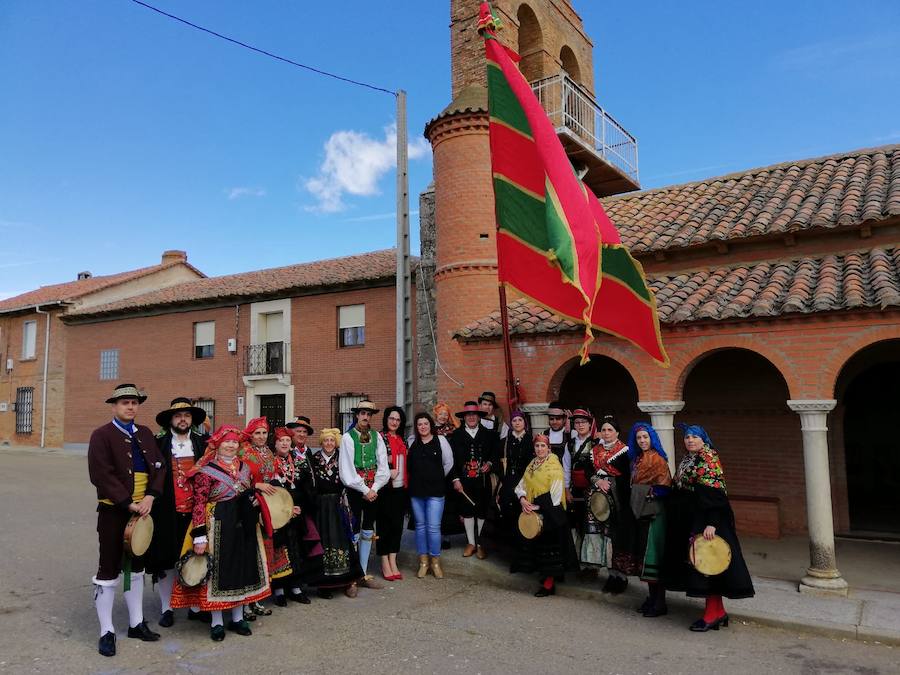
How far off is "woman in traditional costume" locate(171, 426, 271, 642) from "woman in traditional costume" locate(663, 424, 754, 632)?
356cm

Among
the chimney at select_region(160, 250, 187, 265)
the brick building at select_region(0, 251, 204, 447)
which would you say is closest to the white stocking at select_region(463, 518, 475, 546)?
the brick building at select_region(0, 251, 204, 447)

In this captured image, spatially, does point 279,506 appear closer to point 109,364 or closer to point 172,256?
point 109,364

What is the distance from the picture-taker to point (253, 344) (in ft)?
69.9

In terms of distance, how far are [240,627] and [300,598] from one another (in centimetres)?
99

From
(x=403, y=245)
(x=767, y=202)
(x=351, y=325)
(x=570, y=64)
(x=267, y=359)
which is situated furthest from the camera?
(x=267, y=359)

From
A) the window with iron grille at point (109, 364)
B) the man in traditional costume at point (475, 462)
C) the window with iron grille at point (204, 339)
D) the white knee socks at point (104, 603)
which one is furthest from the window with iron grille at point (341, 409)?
the white knee socks at point (104, 603)

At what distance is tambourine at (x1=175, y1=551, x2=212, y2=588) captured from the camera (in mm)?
5359

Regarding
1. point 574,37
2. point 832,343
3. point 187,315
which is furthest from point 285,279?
point 832,343

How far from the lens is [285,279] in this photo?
22.0 metres

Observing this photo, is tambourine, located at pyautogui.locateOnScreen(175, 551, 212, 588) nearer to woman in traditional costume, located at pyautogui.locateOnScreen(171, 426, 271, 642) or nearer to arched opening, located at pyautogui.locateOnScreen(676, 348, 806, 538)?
woman in traditional costume, located at pyautogui.locateOnScreen(171, 426, 271, 642)

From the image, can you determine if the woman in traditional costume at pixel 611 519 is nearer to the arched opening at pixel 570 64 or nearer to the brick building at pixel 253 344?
the brick building at pixel 253 344

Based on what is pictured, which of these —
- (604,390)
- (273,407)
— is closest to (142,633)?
(604,390)

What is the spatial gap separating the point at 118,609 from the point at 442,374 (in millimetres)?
6662

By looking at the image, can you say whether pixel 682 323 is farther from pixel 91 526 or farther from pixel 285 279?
pixel 285 279
